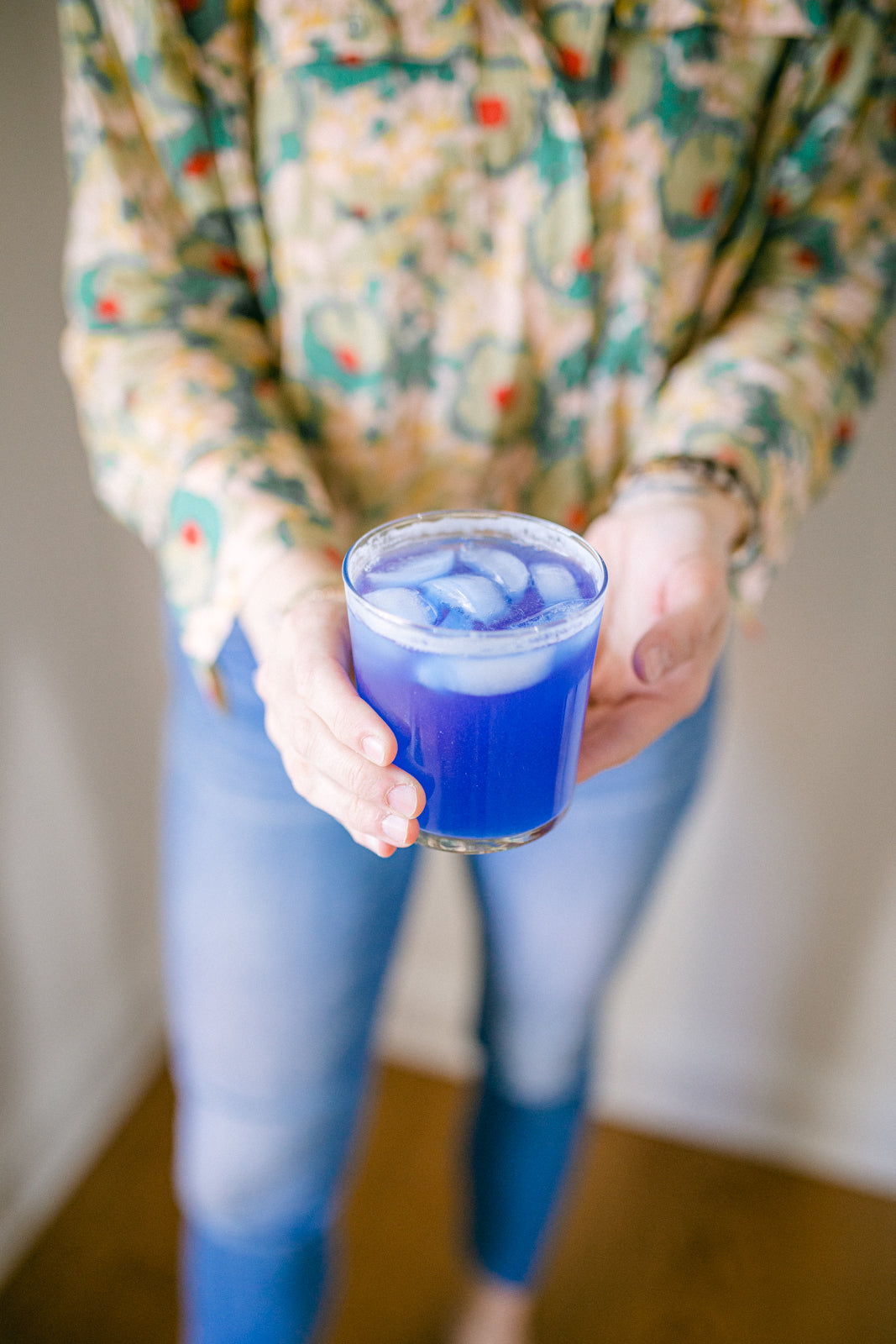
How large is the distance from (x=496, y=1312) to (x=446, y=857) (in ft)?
2.25

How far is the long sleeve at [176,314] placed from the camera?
80 cm

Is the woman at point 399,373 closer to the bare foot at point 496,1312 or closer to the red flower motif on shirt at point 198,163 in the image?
the red flower motif on shirt at point 198,163

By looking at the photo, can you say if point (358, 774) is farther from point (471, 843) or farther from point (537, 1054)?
point (537, 1054)

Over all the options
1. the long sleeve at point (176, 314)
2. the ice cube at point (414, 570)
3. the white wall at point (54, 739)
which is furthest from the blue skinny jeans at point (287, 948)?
the white wall at point (54, 739)

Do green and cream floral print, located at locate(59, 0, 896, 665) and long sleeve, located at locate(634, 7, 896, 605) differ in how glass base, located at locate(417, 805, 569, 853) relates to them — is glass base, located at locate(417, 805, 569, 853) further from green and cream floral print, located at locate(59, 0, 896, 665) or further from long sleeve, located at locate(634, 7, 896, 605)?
long sleeve, located at locate(634, 7, 896, 605)

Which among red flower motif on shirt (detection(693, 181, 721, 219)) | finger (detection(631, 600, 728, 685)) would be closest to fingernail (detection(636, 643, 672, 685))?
finger (detection(631, 600, 728, 685))

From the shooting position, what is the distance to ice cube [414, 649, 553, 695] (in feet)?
2.05

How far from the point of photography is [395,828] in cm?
64

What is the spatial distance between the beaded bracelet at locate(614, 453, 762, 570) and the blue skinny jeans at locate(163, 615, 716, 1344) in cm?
25

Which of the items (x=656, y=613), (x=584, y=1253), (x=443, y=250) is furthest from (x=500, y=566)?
(x=584, y=1253)

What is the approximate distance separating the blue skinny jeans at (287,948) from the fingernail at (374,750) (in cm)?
32

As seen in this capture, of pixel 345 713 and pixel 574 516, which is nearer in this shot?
pixel 345 713

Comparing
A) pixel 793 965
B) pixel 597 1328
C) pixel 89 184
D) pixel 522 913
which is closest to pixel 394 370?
pixel 89 184

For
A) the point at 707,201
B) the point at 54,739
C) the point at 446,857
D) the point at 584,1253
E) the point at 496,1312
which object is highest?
the point at 707,201
